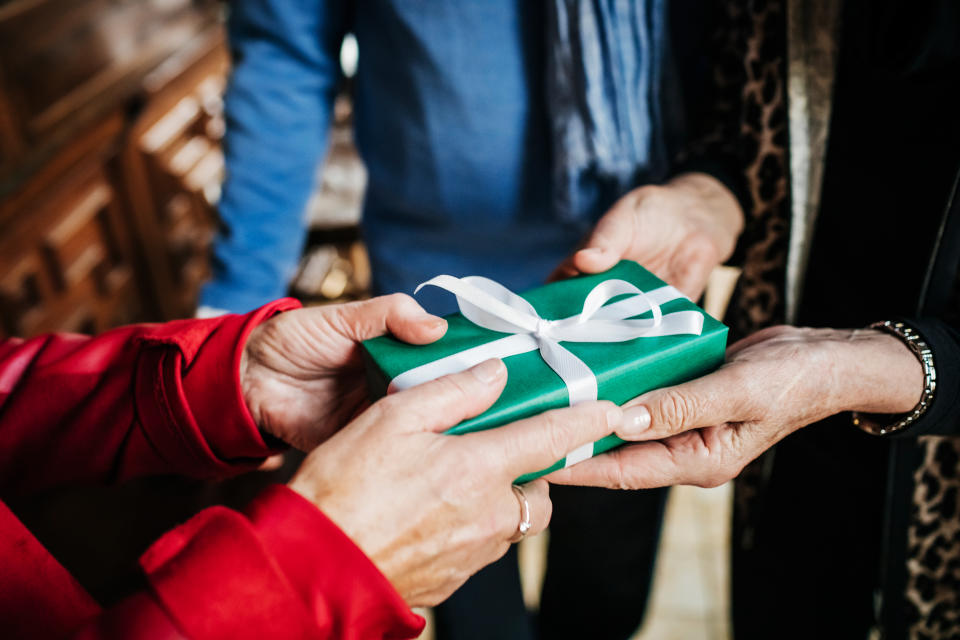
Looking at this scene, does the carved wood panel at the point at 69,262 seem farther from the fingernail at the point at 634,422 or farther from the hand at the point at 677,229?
the fingernail at the point at 634,422

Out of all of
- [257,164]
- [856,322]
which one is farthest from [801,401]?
[257,164]

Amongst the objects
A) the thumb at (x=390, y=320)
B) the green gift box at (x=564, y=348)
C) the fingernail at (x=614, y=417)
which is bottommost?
the fingernail at (x=614, y=417)

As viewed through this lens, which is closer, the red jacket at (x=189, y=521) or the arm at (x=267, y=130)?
the red jacket at (x=189, y=521)

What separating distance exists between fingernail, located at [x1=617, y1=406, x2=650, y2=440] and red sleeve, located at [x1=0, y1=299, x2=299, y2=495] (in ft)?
1.25

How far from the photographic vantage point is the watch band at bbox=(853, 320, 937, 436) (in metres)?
0.67

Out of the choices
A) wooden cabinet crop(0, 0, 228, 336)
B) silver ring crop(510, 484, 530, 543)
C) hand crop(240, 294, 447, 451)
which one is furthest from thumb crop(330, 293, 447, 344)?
wooden cabinet crop(0, 0, 228, 336)

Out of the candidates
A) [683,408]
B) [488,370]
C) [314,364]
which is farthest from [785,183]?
[314,364]

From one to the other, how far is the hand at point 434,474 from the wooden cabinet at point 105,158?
1388 millimetres

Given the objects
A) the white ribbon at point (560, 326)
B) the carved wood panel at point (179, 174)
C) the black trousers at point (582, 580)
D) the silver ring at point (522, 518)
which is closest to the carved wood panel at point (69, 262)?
the carved wood panel at point (179, 174)

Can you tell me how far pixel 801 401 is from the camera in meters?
0.66

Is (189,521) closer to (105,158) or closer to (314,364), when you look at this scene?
(314,364)

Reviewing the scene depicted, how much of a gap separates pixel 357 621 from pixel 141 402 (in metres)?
0.36

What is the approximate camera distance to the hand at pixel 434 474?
0.49 m

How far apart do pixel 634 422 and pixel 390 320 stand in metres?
0.26
